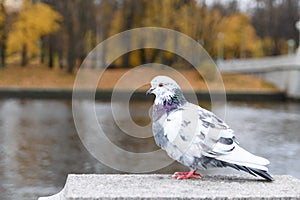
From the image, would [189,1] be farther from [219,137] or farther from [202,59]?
[219,137]

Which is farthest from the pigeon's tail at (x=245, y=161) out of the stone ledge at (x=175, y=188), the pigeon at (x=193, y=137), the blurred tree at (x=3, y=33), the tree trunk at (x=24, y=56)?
the tree trunk at (x=24, y=56)

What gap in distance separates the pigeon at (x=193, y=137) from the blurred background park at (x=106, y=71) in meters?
2.63

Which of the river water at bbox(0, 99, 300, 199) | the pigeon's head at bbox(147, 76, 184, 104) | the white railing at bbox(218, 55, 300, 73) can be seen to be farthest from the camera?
the white railing at bbox(218, 55, 300, 73)

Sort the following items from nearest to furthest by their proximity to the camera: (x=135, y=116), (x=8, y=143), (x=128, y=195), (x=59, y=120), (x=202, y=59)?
(x=128, y=195) → (x=8, y=143) → (x=59, y=120) → (x=135, y=116) → (x=202, y=59)

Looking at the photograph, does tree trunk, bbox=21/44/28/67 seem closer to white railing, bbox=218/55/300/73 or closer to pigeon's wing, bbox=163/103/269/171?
white railing, bbox=218/55/300/73

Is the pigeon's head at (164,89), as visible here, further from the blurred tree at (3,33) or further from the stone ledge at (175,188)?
the blurred tree at (3,33)

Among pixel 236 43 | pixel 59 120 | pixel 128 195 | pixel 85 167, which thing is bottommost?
pixel 236 43

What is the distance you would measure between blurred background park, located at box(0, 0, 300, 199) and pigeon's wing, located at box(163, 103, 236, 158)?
8.93 ft

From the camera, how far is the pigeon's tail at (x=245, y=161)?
6086 mm

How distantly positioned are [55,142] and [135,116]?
327 inches

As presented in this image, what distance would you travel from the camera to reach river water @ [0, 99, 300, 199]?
9414 mm

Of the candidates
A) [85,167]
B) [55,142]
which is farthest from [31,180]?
[55,142]

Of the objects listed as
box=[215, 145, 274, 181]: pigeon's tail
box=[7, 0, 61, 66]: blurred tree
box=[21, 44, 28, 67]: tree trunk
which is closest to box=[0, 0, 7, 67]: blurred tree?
box=[7, 0, 61, 66]: blurred tree

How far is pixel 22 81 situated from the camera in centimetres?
3859
